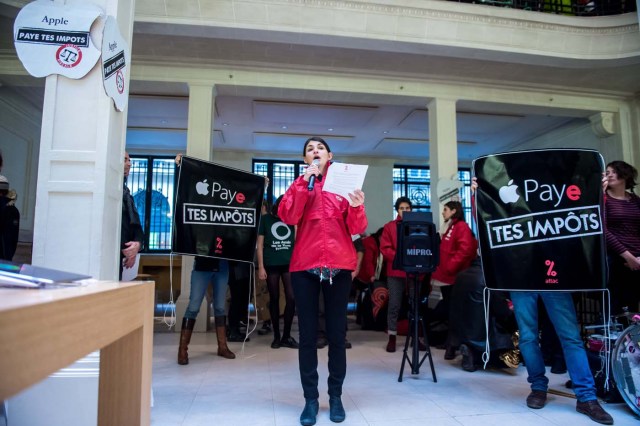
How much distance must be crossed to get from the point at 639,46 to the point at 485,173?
4.49 metres

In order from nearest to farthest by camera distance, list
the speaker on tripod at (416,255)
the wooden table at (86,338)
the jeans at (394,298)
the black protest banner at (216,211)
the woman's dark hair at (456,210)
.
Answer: the wooden table at (86,338)
the speaker on tripod at (416,255)
the black protest banner at (216,211)
the woman's dark hair at (456,210)
the jeans at (394,298)

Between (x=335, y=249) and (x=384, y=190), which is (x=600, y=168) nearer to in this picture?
(x=335, y=249)

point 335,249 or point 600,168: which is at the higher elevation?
point 600,168

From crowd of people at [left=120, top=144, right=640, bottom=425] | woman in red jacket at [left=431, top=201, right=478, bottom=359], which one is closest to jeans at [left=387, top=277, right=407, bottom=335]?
crowd of people at [left=120, top=144, right=640, bottom=425]

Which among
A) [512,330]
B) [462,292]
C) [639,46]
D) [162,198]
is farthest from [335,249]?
[162,198]

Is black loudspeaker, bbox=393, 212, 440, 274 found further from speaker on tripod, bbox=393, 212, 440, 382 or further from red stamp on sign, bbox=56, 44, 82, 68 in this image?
red stamp on sign, bbox=56, 44, 82, 68

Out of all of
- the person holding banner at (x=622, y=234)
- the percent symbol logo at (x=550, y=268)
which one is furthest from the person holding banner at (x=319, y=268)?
the person holding banner at (x=622, y=234)

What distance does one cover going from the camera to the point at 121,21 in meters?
2.51

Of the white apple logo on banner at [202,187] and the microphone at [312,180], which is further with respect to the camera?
the white apple logo on banner at [202,187]

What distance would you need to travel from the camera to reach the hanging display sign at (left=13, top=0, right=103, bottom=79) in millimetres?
2158

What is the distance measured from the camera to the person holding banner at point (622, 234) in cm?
274

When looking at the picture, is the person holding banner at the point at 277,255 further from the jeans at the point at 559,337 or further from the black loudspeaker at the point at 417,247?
the jeans at the point at 559,337

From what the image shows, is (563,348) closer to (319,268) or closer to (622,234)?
(622,234)

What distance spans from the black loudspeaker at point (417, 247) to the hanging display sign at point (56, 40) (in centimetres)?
247
